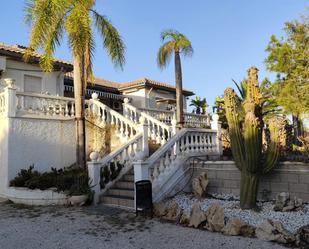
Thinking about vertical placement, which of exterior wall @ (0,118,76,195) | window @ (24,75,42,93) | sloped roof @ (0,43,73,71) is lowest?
exterior wall @ (0,118,76,195)

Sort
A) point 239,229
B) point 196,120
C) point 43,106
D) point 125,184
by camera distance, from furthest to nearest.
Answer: point 196,120, point 43,106, point 125,184, point 239,229

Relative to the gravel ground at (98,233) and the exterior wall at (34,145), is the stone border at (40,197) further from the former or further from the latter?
the exterior wall at (34,145)

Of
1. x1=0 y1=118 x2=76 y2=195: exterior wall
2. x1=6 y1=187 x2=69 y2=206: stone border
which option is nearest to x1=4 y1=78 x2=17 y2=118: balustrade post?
x1=0 y1=118 x2=76 y2=195: exterior wall

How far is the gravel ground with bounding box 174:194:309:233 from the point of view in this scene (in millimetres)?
7944

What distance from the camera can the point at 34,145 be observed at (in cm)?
1334

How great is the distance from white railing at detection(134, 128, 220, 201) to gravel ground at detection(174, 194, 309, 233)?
1020mm

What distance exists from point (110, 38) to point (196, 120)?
9.03 m

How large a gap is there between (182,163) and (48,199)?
4.95m

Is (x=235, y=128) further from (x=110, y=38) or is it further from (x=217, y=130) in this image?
(x=110, y=38)

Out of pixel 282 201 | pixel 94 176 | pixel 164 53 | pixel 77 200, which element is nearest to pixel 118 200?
pixel 94 176

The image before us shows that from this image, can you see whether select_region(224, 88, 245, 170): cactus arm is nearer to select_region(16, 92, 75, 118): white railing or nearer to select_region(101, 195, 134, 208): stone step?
select_region(101, 195, 134, 208): stone step

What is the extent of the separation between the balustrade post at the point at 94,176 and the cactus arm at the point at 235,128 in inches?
190

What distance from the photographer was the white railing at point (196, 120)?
65.5 ft

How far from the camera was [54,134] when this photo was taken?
14.1 meters
